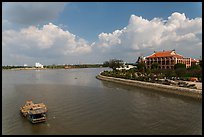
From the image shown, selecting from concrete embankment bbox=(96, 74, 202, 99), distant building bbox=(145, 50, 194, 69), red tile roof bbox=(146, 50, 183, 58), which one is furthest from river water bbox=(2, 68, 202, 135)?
red tile roof bbox=(146, 50, 183, 58)

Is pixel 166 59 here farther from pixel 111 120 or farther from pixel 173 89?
pixel 111 120

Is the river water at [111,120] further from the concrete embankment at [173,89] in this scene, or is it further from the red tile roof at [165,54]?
the red tile roof at [165,54]

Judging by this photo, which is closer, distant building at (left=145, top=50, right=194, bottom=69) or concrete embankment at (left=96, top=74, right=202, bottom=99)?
concrete embankment at (left=96, top=74, right=202, bottom=99)

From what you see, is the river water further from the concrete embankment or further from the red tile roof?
the red tile roof

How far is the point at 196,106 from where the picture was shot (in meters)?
21.0

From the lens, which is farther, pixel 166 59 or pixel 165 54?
pixel 165 54

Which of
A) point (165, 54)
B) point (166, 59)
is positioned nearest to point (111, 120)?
point (166, 59)

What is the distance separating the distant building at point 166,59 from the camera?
55969 mm

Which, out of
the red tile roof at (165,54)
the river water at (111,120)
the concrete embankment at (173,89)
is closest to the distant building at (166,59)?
the red tile roof at (165,54)

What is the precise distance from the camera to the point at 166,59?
5744 cm

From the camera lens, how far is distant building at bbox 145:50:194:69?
2203 inches

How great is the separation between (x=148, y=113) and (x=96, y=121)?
4.98m

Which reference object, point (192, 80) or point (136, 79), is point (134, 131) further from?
point (136, 79)

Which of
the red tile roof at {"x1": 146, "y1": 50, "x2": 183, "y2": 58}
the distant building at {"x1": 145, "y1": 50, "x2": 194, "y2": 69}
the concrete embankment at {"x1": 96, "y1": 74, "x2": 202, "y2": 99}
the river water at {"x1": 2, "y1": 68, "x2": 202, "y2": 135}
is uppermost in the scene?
the red tile roof at {"x1": 146, "y1": 50, "x2": 183, "y2": 58}
